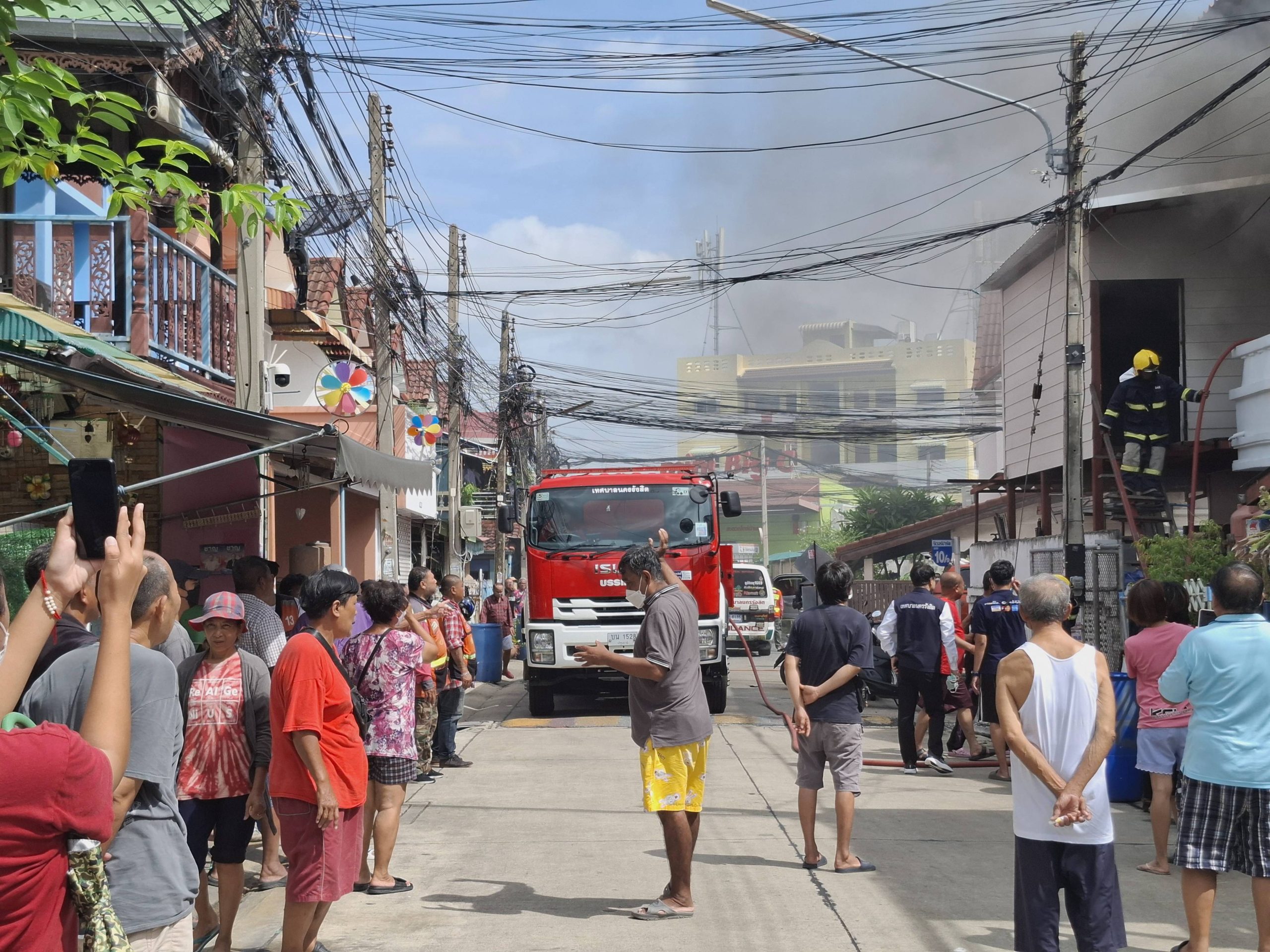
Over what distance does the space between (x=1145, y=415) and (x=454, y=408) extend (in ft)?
41.5

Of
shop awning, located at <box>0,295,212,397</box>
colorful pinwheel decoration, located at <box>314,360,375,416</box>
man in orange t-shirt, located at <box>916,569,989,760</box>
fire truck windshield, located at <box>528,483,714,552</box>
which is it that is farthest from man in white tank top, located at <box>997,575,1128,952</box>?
colorful pinwheel decoration, located at <box>314,360,375,416</box>

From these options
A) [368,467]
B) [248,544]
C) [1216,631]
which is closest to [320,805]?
[1216,631]

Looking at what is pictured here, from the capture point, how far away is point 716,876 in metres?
7.23

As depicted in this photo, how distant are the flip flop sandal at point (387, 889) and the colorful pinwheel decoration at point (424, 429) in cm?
1976

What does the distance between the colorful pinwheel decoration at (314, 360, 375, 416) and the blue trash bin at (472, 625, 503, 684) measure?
12.5 ft

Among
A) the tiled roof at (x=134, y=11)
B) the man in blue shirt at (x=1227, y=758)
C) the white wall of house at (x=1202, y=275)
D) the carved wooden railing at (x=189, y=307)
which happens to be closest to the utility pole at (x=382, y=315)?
the carved wooden railing at (x=189, y=307)

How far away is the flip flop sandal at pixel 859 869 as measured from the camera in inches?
283

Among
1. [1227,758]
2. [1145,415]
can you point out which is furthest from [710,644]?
[1227,758]

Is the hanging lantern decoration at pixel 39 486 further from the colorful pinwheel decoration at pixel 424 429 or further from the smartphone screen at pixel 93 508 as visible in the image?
the colorful pinwheel decoration at pixel 424 429

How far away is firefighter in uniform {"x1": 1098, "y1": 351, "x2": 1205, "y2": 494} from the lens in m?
16.4

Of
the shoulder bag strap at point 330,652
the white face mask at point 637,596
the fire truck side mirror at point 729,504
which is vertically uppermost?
the fire truck side mirror at point 729,504

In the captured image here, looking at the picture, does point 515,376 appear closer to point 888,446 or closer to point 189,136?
point 189,136

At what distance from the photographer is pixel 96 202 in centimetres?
1214

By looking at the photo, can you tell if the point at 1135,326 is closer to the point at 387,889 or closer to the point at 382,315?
the point at 382,315
